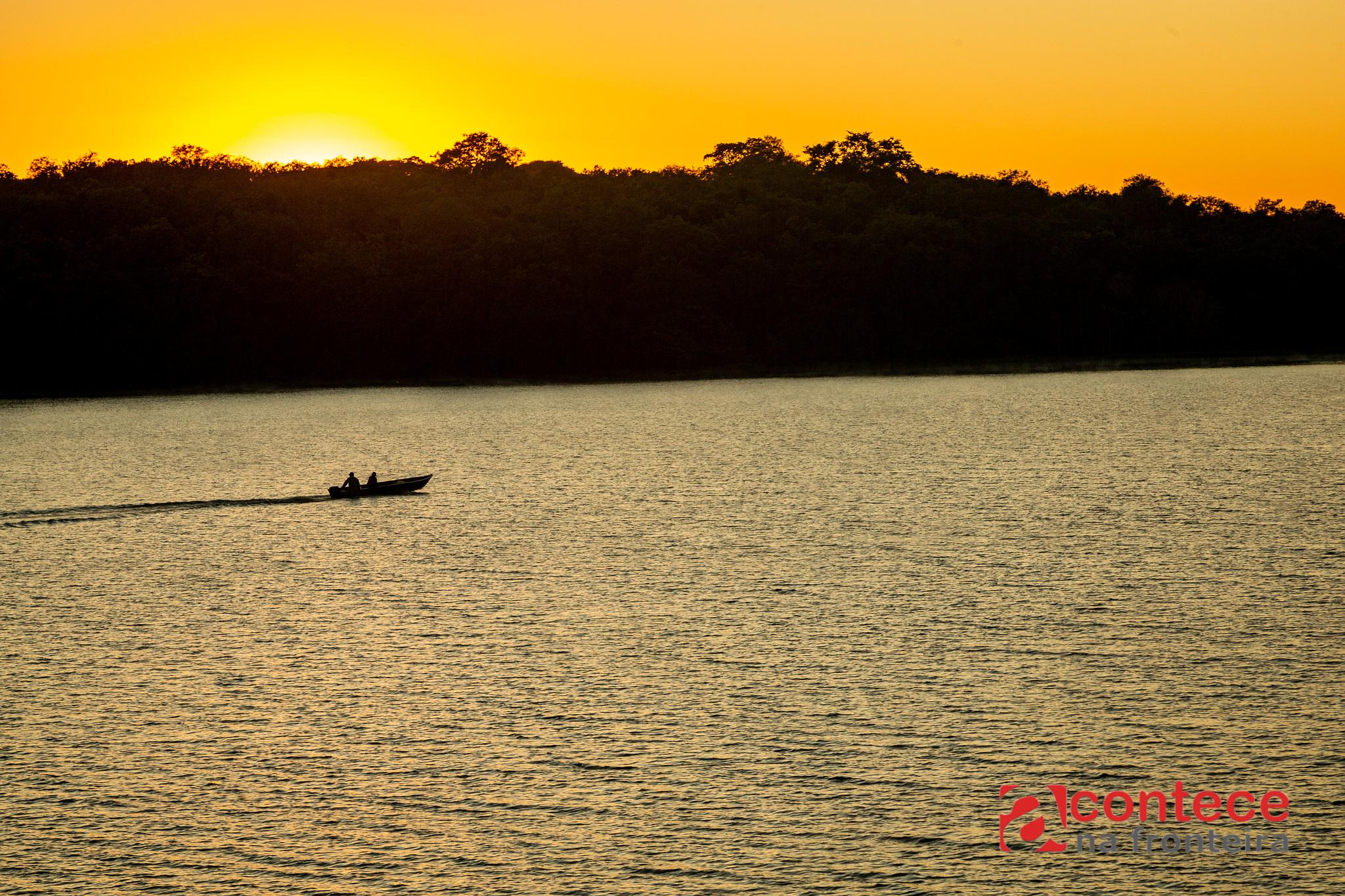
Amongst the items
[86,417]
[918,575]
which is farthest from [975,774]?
[86,417]

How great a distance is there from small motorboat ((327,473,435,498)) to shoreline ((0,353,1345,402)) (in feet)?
265

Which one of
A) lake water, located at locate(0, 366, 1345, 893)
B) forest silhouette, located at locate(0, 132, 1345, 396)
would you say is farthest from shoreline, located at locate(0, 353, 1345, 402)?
lake water, located at locate(0, 366, 1345, 893)

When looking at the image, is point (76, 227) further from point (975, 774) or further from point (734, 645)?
point (975, 774)

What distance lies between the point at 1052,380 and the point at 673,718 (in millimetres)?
107909

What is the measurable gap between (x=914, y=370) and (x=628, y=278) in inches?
1111

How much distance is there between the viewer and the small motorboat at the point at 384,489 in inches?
1651

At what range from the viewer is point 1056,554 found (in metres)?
28.8

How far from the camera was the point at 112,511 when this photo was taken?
128 ft

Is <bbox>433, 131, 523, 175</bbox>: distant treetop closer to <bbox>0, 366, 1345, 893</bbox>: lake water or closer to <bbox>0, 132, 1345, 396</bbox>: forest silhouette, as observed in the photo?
A: <bbox>0, 132, 1345, 396</bbox>: forest silhouette

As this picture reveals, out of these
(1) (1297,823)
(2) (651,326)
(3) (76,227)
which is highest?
(3) (76,227)

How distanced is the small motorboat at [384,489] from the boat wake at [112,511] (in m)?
1.02

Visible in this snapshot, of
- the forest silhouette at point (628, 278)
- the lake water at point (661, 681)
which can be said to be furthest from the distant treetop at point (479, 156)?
the lake water at point (661, 681)

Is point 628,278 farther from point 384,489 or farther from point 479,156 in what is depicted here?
point 384,489

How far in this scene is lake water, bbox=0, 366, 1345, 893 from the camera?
12633mm
